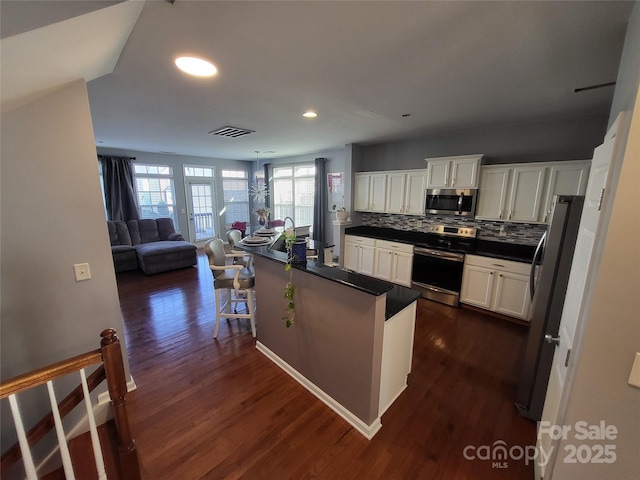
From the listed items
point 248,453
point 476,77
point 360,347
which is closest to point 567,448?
point 360,347

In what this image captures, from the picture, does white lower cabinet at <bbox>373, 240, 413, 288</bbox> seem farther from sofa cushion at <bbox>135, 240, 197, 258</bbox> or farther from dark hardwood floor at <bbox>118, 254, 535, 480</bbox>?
sofa cushion at <bbox>135, 240, 197, 258</bbox>

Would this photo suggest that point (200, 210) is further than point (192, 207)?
Yes

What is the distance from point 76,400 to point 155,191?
6.45 m

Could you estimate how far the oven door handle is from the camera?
3546 mm

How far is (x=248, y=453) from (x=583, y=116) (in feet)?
15.8

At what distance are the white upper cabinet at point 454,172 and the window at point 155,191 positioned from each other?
6.48 meters

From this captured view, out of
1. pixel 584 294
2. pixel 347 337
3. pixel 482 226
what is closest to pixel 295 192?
pixel 482 226

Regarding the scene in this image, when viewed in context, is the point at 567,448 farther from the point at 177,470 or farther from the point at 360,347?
the point at 177,470

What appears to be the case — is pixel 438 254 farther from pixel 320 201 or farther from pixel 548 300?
pixel 320 201

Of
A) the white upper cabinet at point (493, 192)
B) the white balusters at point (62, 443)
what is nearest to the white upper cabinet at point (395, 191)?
the white upper cabinet at point (493, 192)

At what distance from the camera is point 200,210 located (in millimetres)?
7449

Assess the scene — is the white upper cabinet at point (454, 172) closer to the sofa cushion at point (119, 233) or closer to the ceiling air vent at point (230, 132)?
the ceiling air vent at point (230, 132)

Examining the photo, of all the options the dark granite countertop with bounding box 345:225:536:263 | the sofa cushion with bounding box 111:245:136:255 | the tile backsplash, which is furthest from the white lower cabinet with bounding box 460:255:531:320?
the sofa cushion with bounding box 111:245:136:255

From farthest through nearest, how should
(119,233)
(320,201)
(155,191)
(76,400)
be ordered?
(155,191) < (320,201) < (119,233) < (76,400)
